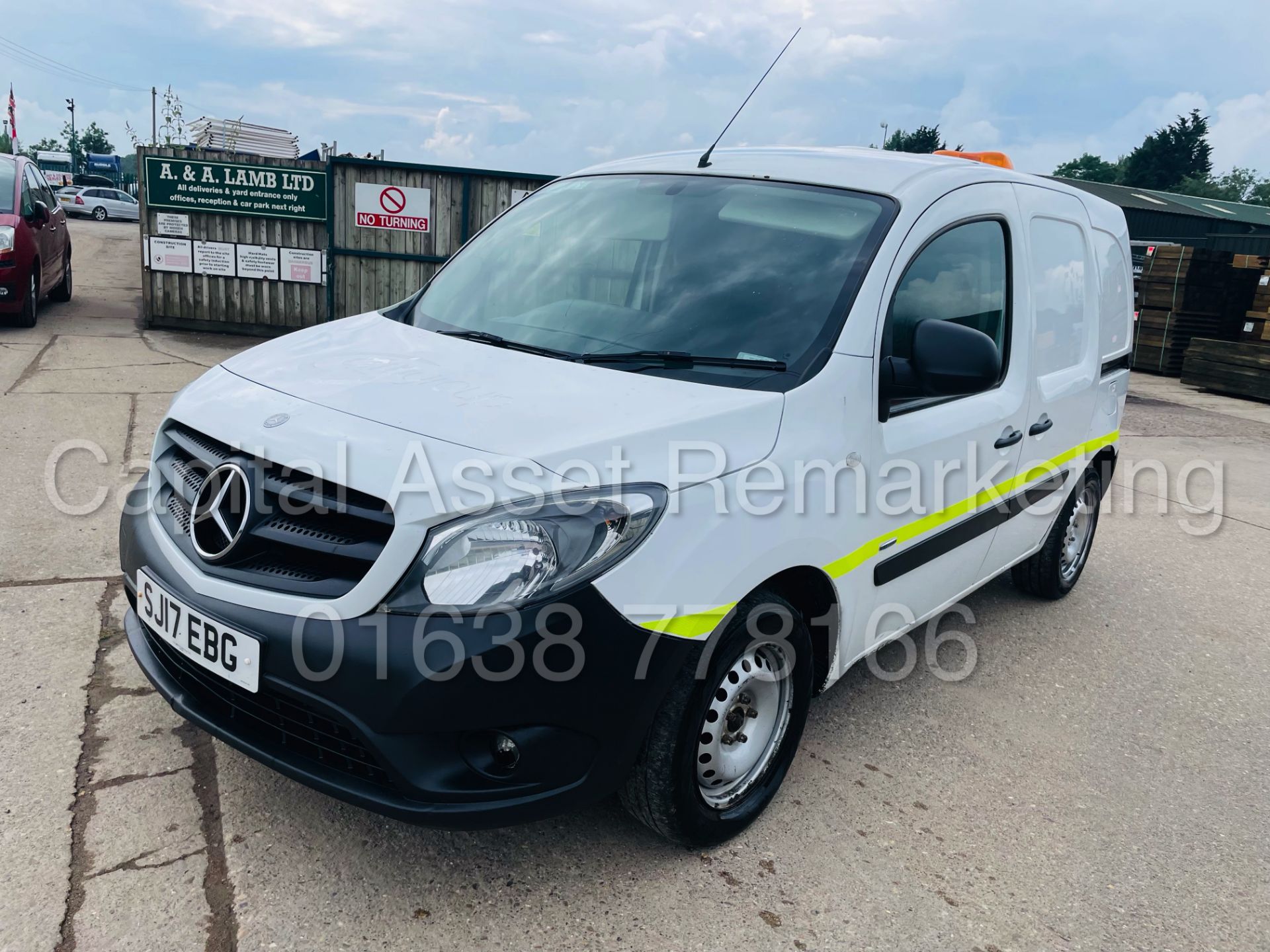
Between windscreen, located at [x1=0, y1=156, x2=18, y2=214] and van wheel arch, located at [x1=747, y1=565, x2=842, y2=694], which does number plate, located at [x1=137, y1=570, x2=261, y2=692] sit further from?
windscreen, located at [x1=0, y1=156, x2=18, y2=214]

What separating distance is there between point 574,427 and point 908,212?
138cm

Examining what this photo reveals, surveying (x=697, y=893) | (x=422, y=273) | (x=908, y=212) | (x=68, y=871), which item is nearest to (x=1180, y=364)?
(x=422, y=273)

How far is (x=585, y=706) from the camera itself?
7.06 feet

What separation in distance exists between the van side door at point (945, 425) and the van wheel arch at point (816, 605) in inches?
7.4

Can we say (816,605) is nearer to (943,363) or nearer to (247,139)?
(943,363)

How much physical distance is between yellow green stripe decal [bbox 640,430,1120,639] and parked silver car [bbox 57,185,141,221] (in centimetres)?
4213

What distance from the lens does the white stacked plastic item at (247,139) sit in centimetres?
1308

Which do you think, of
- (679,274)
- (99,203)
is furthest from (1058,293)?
(99,203)

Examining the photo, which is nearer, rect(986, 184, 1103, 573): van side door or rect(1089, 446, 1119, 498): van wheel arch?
rect(986, 184, 1103, 573): van side door

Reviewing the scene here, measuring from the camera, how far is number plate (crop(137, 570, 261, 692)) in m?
2.19

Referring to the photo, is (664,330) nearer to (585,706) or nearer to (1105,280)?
(585,706)

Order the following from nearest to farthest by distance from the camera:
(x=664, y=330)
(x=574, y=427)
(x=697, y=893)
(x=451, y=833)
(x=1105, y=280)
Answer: (x=574, y=427), (x=697, y=893), (x=451, y=833), (x=664, y=330), (x=1105, y=280)

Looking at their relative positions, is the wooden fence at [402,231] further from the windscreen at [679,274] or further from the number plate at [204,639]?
the number plate at [204,639]

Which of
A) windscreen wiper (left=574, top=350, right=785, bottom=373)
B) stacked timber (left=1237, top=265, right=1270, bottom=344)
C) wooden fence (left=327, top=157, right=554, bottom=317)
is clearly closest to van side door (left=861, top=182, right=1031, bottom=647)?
windscreen wiper (left=574, top=350, right=785, bottom=373)
